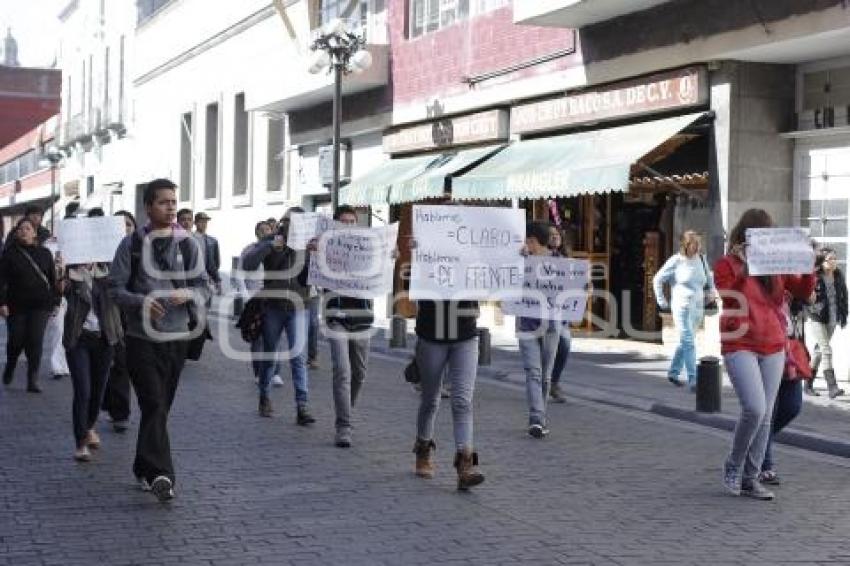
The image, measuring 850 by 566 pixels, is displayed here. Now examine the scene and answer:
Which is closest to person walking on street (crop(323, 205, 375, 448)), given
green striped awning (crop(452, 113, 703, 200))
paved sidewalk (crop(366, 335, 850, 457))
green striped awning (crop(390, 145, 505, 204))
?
paved sidewalk (crop(366, 335, 850, 457))

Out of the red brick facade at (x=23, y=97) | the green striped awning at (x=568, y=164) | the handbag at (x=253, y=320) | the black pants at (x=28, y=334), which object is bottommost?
the black pants at (x=28, y=334)

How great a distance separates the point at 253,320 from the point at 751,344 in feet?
15.9

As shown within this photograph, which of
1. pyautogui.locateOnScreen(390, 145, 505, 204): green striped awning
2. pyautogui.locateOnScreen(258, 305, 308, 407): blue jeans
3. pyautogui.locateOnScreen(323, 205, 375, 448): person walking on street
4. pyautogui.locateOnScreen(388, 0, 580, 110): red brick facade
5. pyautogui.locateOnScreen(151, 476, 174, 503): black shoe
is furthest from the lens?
pyautogui.locateOnScreen(390, 145, 505, 204): green striped awning

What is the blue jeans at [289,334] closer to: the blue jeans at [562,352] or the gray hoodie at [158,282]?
the blue jeans at [562,352]

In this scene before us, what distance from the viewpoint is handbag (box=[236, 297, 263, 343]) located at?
436 inches

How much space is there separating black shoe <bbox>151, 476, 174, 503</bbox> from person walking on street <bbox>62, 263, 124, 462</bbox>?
1.62 metres

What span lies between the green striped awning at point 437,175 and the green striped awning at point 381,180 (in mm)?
284

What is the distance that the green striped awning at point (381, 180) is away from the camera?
23.4 metres

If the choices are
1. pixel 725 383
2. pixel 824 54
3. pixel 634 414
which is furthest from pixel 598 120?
pixel 634 414

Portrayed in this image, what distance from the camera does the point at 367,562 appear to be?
5988mm

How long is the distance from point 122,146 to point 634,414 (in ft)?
123

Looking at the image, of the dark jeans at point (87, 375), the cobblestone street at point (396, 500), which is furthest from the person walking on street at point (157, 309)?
the dark jeans at point (87, 375)

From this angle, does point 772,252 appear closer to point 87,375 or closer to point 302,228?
point 302,228

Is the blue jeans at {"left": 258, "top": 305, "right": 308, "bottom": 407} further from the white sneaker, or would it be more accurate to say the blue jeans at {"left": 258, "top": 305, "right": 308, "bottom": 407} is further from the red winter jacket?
the red winter jacket
